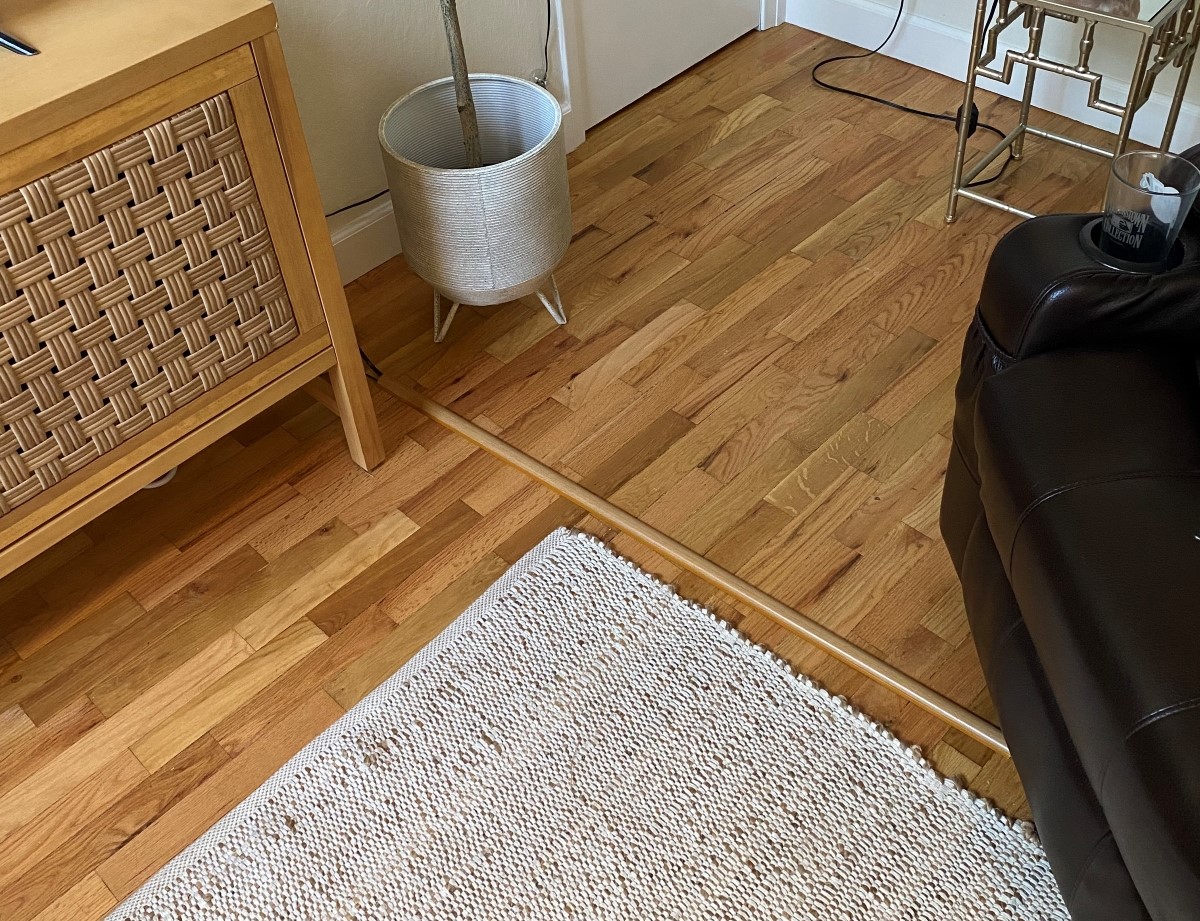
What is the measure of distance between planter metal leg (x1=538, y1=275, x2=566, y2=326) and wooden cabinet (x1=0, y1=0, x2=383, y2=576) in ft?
1.77

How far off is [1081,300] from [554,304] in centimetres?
110

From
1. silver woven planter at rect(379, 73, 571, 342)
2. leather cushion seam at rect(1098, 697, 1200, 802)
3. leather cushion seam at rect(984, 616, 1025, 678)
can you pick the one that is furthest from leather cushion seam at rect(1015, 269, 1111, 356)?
silver woven planter at rect(379, 73, 571, 342)

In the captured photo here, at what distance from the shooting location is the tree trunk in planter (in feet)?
5.79

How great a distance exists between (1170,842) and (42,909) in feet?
4.12

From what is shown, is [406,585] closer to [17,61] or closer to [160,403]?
[160,403]

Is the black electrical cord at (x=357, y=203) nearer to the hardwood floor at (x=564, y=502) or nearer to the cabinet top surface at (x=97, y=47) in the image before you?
the hardwood floor at (x=564, y=502)

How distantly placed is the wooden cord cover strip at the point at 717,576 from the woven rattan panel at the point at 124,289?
1.46 feet

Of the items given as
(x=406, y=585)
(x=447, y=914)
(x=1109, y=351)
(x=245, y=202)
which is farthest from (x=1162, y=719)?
(x=245, y=202)

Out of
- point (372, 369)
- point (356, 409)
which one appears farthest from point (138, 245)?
point (372, 369)

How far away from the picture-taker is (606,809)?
1.41 meters

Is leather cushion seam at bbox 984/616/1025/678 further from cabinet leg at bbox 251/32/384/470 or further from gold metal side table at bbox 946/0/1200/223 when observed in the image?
gold metal side table at bbox 946/0/1200/223

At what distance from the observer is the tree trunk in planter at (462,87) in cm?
177

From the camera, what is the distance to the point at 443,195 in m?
1.80

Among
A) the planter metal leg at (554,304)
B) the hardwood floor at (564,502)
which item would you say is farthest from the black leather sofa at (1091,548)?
the planter metal leg at (554,304)
